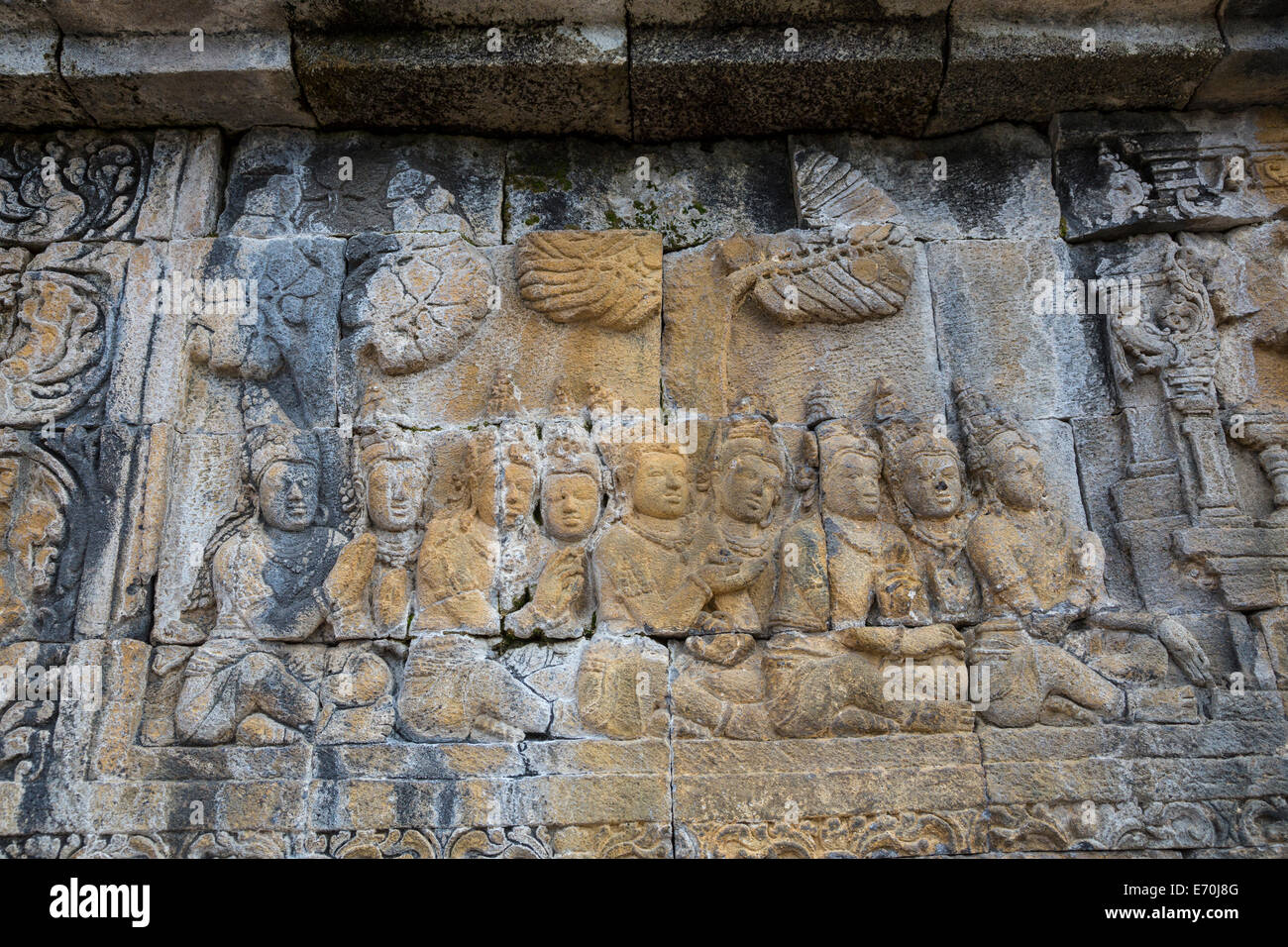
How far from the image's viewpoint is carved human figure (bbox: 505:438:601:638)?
4.64 m

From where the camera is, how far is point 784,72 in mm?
5133

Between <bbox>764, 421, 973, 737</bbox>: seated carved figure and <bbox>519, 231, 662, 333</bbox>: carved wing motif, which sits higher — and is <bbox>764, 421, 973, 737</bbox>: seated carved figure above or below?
below

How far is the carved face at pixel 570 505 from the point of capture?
4.76 m

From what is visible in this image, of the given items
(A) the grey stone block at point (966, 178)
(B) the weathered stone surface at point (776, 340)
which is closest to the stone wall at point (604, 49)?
(A) the grey stone block at point (966, 178)

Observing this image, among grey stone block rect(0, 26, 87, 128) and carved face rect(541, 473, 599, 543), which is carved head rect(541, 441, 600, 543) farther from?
grey stone block rect(0, 26, 87, 128)

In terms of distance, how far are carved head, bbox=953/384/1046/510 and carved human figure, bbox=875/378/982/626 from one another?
0.33 ft

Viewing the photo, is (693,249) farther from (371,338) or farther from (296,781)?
(296,781)

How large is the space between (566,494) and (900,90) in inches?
102

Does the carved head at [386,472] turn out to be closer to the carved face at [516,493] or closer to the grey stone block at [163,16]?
the carved face at [516,493]

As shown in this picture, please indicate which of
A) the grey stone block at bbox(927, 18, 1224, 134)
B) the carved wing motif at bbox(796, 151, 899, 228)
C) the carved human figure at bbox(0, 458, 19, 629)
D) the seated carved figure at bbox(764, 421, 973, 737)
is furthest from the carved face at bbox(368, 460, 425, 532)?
the grey stone block at bbox(927, 18, 1224, 134)

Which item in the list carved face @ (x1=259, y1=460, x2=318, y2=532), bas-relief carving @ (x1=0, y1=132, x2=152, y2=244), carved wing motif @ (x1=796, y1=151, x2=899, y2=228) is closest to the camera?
carved face @ (x1=259, y1=460, x2=318, y2=532)

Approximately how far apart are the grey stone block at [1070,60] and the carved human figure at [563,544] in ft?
8.56

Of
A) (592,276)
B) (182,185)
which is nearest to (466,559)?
(592,276)

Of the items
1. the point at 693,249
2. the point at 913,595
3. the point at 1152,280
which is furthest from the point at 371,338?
the point at 1152,280
